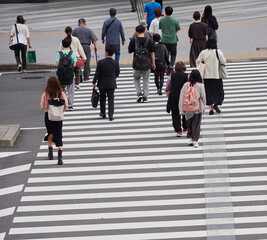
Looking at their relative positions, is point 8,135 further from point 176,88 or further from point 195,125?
point 195,125

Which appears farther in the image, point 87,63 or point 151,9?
point 151,9

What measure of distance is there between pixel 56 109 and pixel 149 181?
2076mm

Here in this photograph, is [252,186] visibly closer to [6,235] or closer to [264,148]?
[264,148]

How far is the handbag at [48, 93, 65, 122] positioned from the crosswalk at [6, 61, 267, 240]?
866 millimetres

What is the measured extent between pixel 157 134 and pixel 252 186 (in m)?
3.53

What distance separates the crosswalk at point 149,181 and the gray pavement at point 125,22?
6798 mm

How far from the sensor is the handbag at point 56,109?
1373cm

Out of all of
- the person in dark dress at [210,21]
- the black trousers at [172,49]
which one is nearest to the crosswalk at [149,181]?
the black trousers at [172,49]

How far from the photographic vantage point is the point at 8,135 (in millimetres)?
15539

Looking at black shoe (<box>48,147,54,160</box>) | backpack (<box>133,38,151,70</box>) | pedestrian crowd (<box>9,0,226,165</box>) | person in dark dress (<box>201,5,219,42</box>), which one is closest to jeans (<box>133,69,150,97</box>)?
pedestrian crowd (<box>9,0,226,165</box>)

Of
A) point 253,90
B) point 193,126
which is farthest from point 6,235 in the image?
point 253,90

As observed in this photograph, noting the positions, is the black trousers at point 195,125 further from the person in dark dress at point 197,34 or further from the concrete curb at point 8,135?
the person in dark dress at point 197,34

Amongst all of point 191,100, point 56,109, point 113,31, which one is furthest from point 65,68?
point 113,31

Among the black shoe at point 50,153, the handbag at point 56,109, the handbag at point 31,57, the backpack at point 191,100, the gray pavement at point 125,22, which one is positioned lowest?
the gray pavement at point 125,22
